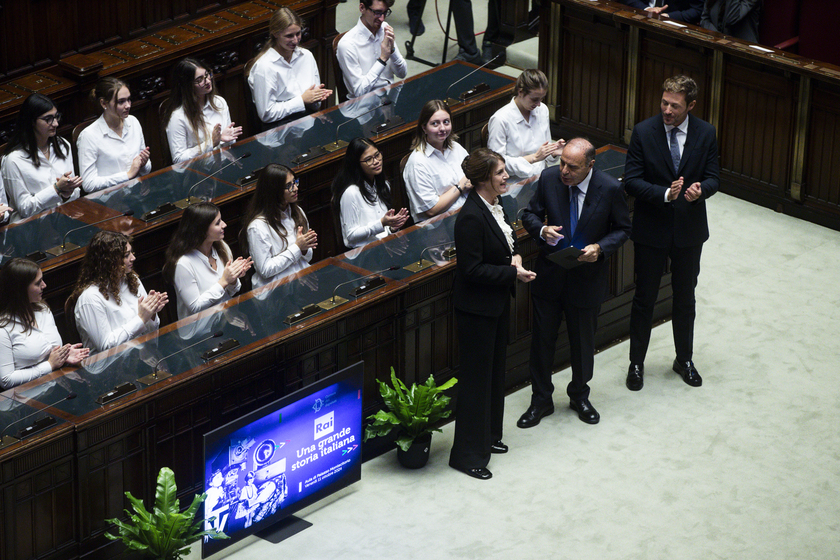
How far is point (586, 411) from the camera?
797cm

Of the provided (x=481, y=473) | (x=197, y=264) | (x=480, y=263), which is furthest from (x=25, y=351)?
(x=481, y=473)

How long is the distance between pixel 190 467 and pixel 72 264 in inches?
62.7

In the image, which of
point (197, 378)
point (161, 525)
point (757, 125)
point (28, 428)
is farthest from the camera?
point (757, 125)

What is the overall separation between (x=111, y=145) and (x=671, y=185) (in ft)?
12.5

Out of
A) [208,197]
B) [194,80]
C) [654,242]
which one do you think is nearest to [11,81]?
[194,80]

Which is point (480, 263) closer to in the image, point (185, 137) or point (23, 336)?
point (23, 336)

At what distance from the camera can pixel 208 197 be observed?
8523mm

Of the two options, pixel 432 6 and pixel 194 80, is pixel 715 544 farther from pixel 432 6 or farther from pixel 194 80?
pixel 432 6

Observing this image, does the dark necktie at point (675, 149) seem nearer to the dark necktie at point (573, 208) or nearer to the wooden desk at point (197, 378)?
the dark necktie at point (573, 208)

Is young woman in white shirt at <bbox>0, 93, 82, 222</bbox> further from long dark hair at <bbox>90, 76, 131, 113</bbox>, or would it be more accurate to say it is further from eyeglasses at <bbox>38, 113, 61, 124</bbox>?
long dark hair at <bbox>90, 76, 131, 113</bbox>

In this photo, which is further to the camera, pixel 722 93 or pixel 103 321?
pixel 722 93

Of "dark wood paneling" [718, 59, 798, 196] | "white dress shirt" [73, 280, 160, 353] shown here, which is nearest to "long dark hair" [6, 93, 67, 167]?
"white dress shirt" [73, 280, 160, 353]

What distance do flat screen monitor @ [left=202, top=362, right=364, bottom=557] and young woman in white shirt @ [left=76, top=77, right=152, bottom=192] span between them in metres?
2.67

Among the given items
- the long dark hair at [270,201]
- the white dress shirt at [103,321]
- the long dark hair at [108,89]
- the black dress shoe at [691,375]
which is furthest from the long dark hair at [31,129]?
the black dress shoe at [691,375]
